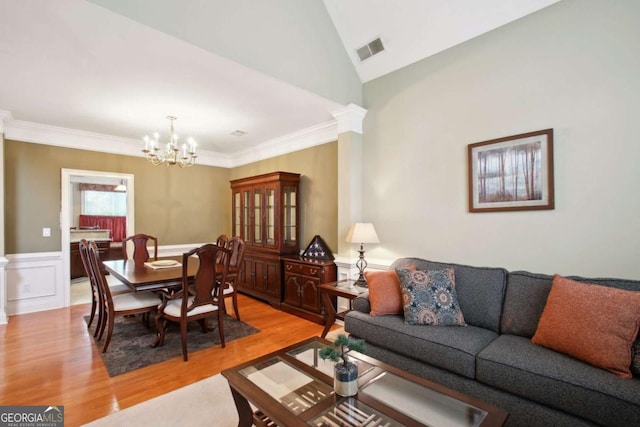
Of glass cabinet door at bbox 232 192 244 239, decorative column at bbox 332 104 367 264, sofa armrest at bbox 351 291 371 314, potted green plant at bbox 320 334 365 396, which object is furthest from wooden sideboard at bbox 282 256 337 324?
potted green plant at bbox 320 334 365 396

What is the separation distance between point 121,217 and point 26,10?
320 inches

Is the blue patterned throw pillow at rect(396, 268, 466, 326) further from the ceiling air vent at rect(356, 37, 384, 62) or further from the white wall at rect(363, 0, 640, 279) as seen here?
the ceiling air vent at rect(356, 37, 384, 62)

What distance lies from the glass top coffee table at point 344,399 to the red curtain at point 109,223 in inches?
333

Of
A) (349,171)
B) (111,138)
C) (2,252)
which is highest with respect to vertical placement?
(111,138)

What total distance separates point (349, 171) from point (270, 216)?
5.20ft

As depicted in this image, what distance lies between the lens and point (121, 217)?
8945mm

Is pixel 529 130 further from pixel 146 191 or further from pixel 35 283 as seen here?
pixel 35 283

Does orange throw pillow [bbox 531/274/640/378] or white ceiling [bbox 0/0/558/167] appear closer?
orange throw pillow [bbox 531/274/640/378]

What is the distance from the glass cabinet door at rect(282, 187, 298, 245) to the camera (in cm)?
463

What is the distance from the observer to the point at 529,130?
2584 mm

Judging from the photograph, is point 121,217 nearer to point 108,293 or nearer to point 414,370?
point 108,293

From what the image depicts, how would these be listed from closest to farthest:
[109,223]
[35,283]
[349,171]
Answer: [349,171] < [35,283] < [109,223]

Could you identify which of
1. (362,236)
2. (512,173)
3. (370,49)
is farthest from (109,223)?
(512,173)

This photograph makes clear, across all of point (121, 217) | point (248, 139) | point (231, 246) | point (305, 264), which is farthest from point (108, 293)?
point (121, 217)
